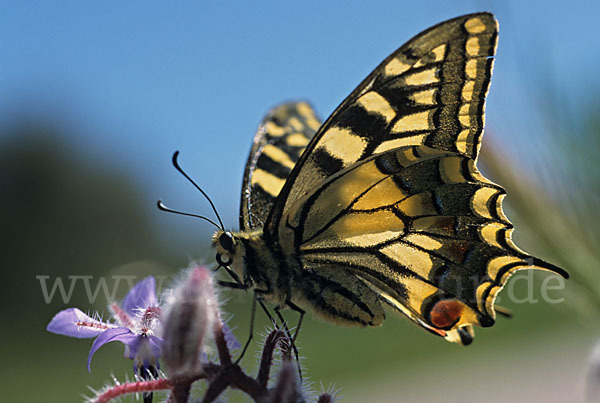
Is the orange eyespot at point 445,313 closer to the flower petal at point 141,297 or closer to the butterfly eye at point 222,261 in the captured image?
the butterfly eye at point 222,261

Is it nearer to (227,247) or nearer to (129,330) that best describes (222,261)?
(227,247)

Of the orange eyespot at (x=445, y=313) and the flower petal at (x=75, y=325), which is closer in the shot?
the flower petal at (x=75, y=325)

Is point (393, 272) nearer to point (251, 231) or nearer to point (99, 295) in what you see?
point (251, 231)

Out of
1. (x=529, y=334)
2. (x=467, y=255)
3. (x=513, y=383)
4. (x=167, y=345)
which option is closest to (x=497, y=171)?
(x=467, y=255)

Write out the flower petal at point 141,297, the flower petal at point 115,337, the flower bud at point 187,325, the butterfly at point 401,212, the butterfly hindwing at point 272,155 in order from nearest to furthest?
1. the flower bud at point 187,325
2. the flower petal at point 115,337
3. the flower petal at point 141,297
4. the butterfly at point 401,212
5. the butterfly hindwing at point 272,155

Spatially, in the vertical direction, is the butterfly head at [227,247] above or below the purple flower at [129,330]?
above

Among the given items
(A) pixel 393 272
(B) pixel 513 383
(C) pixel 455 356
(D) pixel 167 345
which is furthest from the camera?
(C) pixel 455 356

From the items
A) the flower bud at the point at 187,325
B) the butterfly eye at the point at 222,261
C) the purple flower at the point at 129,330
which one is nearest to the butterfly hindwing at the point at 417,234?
the butterfly eye at the point at 222,261
